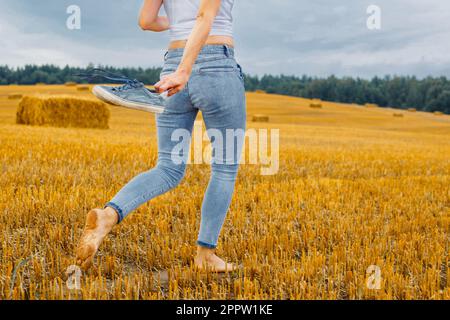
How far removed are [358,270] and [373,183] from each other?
15.4 ft

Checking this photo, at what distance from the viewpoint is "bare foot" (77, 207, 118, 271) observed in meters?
3.06

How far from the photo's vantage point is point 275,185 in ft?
24.1

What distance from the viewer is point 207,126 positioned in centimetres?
331

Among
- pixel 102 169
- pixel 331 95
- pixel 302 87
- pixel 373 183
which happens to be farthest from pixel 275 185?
pixel 302 87

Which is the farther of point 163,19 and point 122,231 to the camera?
point 122,231

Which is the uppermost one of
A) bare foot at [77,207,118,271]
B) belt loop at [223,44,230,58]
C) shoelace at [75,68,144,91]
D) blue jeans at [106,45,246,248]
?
belt loop at [223,44,230,58]

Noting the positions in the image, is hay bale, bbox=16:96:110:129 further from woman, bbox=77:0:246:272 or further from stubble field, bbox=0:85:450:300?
woman, bbox=77:0:246:272

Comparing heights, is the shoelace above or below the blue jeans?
above

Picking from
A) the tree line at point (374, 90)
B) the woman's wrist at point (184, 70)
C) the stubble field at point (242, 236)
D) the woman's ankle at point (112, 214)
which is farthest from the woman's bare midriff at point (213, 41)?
the tree line at point (374, 90)

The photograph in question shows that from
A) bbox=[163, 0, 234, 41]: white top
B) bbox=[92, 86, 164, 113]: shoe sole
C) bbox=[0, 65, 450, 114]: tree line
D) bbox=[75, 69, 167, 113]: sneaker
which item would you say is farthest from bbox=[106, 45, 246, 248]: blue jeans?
bbox=[0, 65, 450, 114]: tree line

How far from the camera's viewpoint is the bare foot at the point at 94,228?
306 cm

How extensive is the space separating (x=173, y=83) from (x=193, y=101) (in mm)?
267

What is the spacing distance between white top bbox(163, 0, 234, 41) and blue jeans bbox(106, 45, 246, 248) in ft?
0.35
